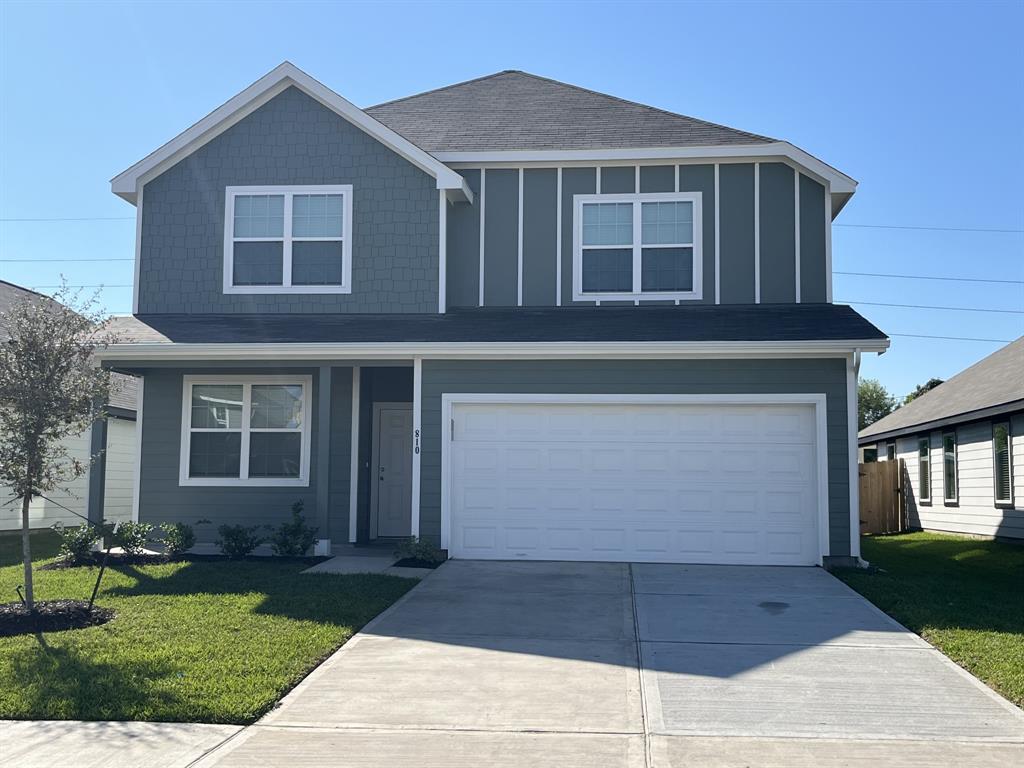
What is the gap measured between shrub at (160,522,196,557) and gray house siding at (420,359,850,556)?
3.35 meters

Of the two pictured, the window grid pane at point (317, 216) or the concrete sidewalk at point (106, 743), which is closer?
the concrete sidewalk at point (106, 743)

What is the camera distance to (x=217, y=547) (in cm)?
1392

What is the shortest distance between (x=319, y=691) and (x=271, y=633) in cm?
168

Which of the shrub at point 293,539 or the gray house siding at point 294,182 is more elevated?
the gray house siding at point 294,182

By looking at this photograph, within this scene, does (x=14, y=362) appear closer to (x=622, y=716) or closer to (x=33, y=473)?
(x=33, y=473)

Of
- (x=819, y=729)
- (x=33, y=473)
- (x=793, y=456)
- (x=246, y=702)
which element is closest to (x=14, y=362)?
(x=33, y=473)

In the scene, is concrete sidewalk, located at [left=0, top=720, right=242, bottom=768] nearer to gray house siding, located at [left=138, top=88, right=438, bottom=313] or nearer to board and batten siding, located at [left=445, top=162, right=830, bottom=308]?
gray house siding, located at [left=138, top=88, right=438, bottom=313]

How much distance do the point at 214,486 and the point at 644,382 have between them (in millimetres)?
6651

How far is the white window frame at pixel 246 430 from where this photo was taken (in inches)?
567

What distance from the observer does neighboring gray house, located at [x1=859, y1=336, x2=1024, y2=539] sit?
17.5 meters

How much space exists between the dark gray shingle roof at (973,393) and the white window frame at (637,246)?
632 centimetres

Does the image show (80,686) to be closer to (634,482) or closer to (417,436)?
(417,436)

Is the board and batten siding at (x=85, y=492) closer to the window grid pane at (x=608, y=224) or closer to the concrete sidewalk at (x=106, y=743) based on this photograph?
the window grid pane at (x=608, y=224)

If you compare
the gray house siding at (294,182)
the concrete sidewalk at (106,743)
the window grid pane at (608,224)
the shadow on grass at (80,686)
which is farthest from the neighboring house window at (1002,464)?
the concrete sidewalk at (106,743)
